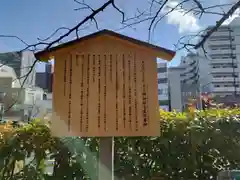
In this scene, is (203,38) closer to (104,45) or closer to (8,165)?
(104,45)

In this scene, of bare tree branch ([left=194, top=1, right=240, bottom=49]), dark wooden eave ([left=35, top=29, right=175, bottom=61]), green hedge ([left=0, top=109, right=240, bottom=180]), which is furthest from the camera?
green hedge ([left=0, top=109, right=240, bottom=180])

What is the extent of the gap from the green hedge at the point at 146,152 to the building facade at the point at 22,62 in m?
0.49

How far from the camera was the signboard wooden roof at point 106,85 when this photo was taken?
2033 mm

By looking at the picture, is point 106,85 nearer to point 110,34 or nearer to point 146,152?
point 110,34

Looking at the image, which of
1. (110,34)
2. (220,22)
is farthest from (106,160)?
(220,22)

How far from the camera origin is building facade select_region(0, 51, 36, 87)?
2.11 metres

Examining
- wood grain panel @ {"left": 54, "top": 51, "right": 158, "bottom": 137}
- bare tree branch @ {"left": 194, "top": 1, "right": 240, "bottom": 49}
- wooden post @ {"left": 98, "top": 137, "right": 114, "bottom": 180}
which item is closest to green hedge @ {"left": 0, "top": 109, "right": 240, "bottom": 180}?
wooden post @ {"left": 98, "top": 137, "right": 114, "bottom": 180}

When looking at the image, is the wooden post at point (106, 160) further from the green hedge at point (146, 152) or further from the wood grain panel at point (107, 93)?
the green hedge at point (146, 152)

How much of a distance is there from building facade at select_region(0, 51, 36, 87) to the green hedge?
1.61 feet

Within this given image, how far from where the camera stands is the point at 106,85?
208cm

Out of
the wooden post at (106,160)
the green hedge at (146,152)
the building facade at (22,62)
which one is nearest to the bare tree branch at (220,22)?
the green hedge at (146,152)

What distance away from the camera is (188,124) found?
254 cm

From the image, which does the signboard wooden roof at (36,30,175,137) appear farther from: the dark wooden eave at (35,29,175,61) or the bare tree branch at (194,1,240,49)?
the bare tree branch at (194,1,240,49)

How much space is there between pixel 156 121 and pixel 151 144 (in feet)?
1.65
